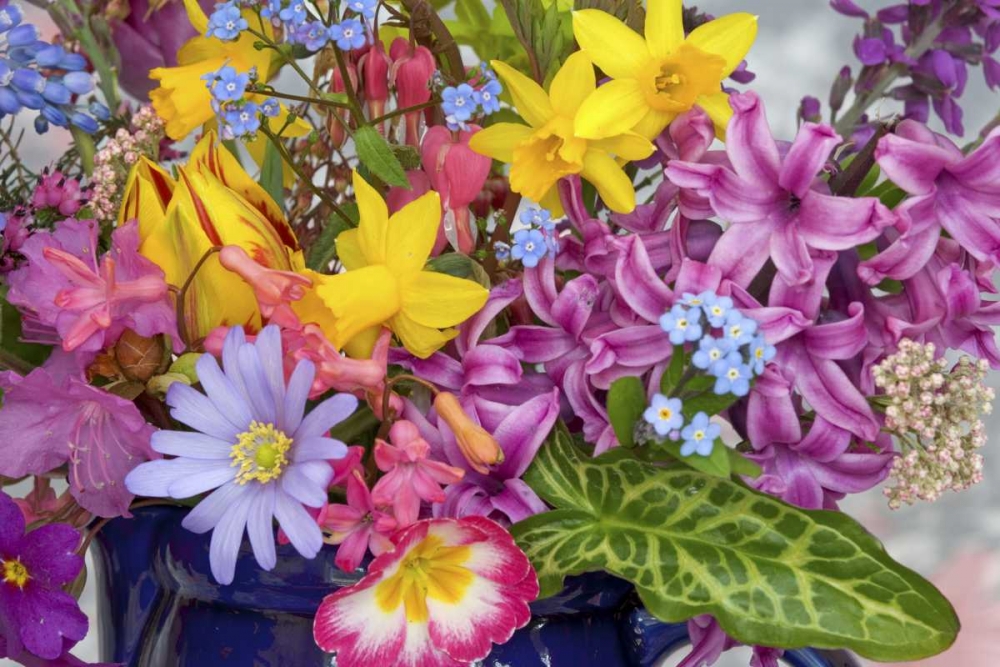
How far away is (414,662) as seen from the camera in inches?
16.5

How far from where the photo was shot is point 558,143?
0.43 meters

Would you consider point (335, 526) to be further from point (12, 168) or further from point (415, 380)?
point (12, 168)

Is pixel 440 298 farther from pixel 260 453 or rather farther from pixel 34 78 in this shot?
pixel 34 78

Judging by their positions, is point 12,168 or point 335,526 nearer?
point 335,526

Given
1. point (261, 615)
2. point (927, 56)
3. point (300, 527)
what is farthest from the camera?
point (927, 56)

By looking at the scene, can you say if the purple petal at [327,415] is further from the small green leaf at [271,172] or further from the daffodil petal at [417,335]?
the small green leaf at [271,172]

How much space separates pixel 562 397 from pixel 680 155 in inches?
3.3

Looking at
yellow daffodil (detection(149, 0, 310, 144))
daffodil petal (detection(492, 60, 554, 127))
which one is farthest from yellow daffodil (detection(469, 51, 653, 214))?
yellow daffodil (detection(149, 0, 310, 144))

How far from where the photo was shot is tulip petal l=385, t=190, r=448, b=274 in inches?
16.2

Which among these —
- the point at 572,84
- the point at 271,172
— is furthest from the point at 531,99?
the point at 271,172

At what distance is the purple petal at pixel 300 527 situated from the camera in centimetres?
37

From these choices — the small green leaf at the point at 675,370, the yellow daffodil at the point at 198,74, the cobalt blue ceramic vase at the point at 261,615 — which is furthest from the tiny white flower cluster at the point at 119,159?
the small green leaf at the point at 675,370

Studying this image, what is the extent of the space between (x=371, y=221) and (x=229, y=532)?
0.33 feet

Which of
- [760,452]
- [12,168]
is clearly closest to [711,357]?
[760,452]
